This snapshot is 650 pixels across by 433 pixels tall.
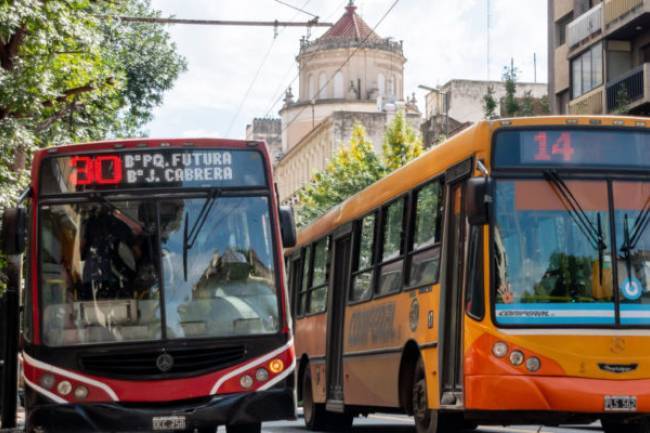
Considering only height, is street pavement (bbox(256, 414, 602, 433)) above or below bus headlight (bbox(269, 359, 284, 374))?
below

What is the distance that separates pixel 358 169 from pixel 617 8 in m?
20.8

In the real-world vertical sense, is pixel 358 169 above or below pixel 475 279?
above

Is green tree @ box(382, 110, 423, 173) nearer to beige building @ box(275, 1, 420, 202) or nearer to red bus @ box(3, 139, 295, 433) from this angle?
beige building @ box(275, 1, 420, 202)

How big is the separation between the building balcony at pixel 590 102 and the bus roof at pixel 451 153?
2659cm

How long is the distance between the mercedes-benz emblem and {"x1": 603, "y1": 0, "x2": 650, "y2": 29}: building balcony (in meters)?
29.0

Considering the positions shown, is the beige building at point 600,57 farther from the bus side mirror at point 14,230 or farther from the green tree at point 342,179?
the bus side mirror at point 14,230

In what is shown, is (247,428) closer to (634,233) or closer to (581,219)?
(581,219)

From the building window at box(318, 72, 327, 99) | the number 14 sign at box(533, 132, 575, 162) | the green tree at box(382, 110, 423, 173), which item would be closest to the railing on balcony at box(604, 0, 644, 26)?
the green tree at box(382, 110, 423, 173)

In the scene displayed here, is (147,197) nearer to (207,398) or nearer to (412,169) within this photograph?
(207,398)

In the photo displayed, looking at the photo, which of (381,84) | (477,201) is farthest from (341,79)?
(477,201)

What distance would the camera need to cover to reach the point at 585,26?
46.3 m

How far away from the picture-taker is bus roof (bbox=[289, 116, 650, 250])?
1408 centimetres

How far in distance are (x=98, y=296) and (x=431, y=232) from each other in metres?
3.43

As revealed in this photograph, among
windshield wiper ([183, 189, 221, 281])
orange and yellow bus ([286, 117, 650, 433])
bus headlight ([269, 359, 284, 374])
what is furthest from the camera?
windshield wiper ([183, 189, 221, 281])
